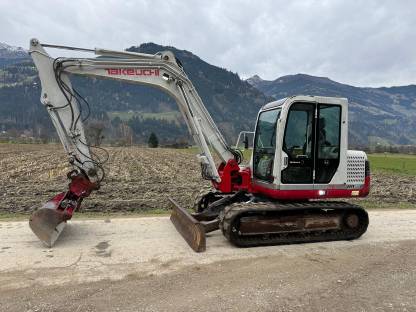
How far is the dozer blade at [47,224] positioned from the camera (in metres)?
6.94

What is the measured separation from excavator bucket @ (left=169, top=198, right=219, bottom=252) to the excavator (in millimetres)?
20

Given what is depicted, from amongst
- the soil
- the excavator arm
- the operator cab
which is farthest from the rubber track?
the soil

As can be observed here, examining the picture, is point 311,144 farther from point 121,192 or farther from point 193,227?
point 121,192

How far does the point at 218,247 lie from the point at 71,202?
3.05 meters

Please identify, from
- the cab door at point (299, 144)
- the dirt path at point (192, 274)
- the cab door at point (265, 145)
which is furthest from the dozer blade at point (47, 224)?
the cab door at point (299, 144)

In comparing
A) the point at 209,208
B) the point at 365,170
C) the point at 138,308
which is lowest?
the point at 138,308

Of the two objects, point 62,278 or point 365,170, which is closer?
point 62,278

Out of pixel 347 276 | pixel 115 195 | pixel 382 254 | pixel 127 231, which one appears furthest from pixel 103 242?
pixel 115 195

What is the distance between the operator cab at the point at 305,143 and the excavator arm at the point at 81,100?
1228mm

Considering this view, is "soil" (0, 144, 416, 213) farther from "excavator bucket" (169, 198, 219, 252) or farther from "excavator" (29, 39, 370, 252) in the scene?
"excavator" (29, 39, 370, 252)

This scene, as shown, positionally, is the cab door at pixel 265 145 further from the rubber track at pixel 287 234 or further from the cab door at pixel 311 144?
the rubber track at pixel 287 234

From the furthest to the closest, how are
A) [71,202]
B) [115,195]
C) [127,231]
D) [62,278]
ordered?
[115,195] → [127,231] → [71,202] → [62,278]

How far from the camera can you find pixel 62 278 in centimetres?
554

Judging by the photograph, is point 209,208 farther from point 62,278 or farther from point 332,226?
point 62,278
